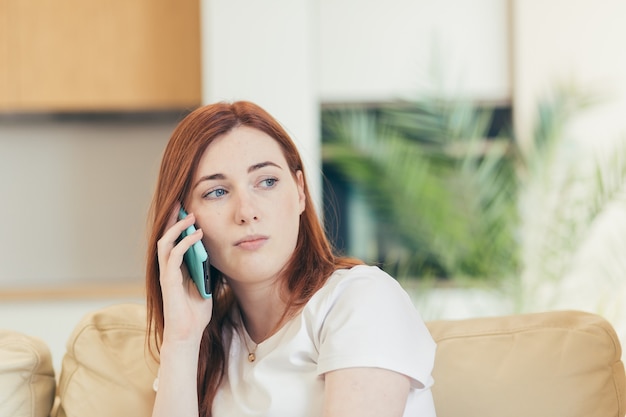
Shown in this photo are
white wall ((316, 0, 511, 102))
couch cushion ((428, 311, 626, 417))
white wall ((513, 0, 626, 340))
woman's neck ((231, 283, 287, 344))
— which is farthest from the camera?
white wall ((316, 0, 511, 102))

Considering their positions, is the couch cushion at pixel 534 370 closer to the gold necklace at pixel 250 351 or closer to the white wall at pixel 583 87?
the gold necklace at pixel 250 351

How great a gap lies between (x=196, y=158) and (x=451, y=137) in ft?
7.56

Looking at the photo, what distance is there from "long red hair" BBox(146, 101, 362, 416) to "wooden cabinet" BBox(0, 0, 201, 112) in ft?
8.59

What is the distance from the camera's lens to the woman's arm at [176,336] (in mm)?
1653

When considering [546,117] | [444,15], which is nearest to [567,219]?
[546,117]

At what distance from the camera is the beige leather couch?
158 cm

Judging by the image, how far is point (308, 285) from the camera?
163 cm

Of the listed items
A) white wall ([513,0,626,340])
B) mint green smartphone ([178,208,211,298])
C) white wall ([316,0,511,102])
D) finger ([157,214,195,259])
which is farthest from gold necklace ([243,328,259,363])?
white wall ([316,0,511,102])

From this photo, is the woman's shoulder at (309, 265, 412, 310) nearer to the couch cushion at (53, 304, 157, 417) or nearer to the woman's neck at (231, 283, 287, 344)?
the woman's neck at (231, 283, 287, 344)

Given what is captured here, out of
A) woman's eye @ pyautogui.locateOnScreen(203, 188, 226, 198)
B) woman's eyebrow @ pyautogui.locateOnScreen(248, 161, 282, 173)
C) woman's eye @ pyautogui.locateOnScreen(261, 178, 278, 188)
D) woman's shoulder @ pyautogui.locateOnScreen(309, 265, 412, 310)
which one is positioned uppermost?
woman's eyebrow @ pyautogui.locateOnScreen(248, 161, 282, 173)

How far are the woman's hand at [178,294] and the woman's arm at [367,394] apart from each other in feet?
1.34

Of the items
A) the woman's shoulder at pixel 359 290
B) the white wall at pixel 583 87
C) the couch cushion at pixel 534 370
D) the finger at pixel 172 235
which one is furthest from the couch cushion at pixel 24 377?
the white wall at pixel 583 87

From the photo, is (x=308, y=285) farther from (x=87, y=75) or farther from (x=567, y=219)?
(x=87, y=75)

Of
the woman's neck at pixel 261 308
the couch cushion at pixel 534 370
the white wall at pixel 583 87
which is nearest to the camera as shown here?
the couch cushion at pixel 534 370
